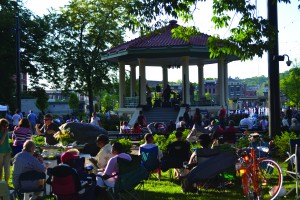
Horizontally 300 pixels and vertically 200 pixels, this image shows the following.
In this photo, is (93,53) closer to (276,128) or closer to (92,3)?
(92,3)

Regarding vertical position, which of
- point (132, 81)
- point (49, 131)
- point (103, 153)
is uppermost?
point (132, 81)

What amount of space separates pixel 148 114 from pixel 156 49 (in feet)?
14.0

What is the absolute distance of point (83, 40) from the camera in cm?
4631

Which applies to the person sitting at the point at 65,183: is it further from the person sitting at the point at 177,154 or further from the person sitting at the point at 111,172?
the person sitting at the point at 177,154

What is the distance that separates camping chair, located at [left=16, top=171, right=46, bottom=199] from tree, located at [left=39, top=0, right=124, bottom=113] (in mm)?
38014

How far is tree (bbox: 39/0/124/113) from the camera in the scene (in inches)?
1796

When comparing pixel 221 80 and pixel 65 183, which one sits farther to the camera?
pixel 221 80

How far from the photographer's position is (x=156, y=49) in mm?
29328

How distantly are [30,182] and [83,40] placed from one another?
1540 inches

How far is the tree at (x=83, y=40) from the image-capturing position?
150 feet

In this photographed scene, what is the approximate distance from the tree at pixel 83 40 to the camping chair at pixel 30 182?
38.0m

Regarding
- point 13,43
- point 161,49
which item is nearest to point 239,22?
point 161,49

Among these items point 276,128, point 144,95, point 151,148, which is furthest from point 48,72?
point 151,148

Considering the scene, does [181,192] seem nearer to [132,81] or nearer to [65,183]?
[65,183]
